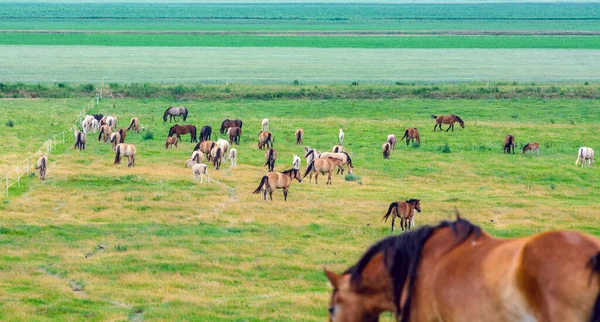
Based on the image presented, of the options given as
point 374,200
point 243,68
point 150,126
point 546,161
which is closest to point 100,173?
point 374,200

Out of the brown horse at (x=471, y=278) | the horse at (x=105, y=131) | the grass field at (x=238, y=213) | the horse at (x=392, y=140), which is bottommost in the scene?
the grass field at (x=238, y=213)

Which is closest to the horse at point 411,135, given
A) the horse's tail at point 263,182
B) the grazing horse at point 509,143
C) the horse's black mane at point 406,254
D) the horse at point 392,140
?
the horse at point 392,140

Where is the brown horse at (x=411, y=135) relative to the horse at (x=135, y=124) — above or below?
above

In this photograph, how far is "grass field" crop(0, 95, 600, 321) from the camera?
1594cm

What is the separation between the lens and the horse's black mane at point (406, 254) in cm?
648

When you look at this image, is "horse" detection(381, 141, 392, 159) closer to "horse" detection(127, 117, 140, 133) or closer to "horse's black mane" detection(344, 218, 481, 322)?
"horse" detection(127, 117, 140, 133)

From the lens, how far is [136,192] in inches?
1133

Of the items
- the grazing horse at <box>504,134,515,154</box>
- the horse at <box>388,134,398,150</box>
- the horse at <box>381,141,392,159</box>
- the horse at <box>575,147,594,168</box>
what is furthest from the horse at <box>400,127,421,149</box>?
the horse at <box>575,147,594,168</box>

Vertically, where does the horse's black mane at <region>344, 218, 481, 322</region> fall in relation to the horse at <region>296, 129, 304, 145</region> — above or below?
above

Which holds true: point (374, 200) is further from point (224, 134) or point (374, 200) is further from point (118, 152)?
point (224, 134)

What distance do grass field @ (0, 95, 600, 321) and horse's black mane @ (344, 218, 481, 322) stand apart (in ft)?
24.4

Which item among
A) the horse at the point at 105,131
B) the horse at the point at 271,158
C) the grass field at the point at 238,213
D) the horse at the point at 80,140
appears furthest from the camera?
the horse at the point at 105,131

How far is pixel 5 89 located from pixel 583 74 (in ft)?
178

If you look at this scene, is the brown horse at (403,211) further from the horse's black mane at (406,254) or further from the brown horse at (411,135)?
the brown horse at (411,135)
